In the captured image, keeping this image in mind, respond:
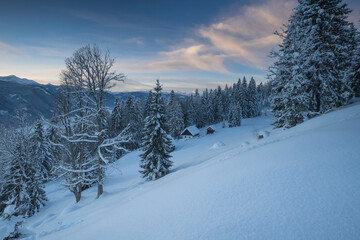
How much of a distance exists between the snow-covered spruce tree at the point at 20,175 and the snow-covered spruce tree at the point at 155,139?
9.72 metres

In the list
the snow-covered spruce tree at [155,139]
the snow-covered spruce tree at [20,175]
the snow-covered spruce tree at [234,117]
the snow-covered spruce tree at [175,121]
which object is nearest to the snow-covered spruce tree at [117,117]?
the snow-covered spruce tree at [175,121]

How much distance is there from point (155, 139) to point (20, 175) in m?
12.7

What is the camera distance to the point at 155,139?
16953 mm

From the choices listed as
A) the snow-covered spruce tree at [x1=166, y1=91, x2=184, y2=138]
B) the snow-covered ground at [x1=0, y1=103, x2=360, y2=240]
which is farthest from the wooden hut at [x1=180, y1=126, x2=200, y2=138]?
the snow-covered ground at [x1=0, y1=103, x2=360, y2=240]

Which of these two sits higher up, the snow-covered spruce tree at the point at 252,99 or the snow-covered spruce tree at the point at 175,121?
the snow-covered spruce tree at the point at 252,99

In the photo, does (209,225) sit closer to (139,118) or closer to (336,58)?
(336,58)

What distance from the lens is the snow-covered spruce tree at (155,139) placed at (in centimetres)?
1673

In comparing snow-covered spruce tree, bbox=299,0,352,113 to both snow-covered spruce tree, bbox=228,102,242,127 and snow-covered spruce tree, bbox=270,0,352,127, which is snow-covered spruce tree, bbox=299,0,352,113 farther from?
snow-covered spruce tree, bbox=228,102,242,127

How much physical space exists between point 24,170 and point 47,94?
188 metres

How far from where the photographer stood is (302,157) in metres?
4.43

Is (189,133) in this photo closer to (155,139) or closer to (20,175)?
(155,139)

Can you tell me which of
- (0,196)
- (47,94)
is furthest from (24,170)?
(47,94)

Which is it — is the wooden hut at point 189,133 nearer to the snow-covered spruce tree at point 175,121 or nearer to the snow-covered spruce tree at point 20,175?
the snow-covered spruce tree at point 175,121

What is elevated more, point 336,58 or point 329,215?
point 336,58
